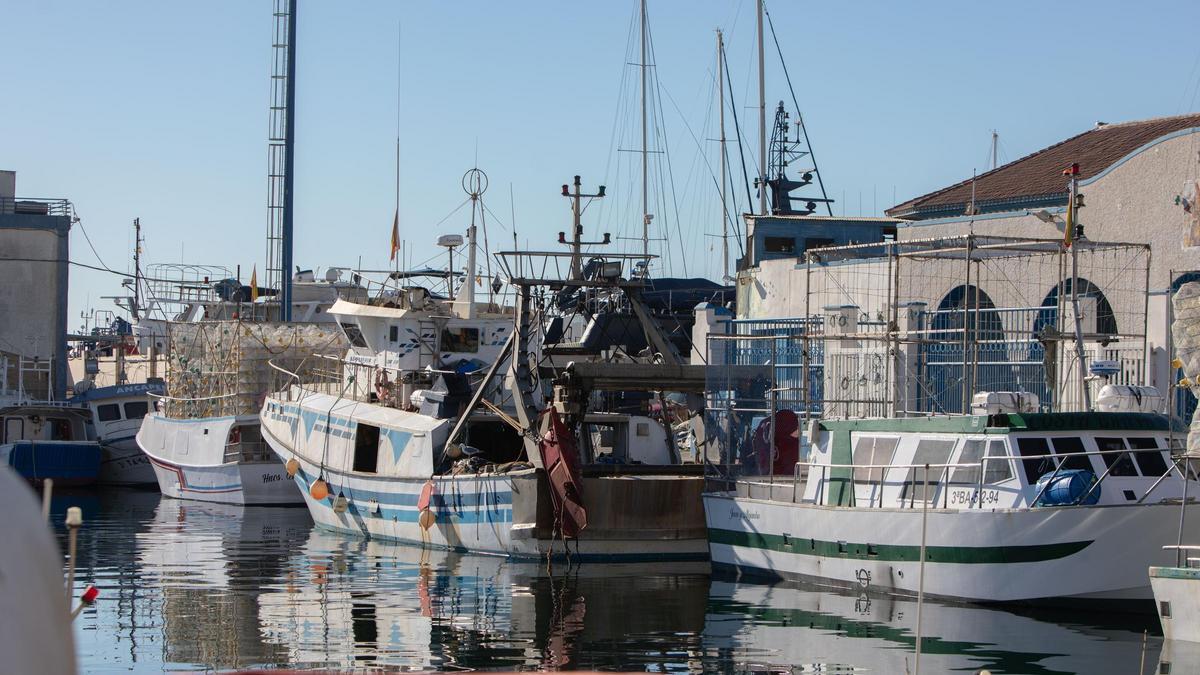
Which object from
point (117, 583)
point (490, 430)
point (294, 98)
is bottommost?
point (117, 583)

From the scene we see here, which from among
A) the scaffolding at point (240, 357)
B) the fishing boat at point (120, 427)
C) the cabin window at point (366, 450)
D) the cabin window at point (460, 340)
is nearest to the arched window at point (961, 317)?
the cabin window at point (460, 340)

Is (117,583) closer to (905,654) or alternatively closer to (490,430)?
(490,430)

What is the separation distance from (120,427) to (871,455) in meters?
33.3

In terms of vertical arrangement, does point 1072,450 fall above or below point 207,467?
above

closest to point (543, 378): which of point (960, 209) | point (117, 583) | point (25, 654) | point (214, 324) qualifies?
point (117, 583)

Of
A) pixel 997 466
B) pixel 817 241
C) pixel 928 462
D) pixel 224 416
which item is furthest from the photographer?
pixel 817 241

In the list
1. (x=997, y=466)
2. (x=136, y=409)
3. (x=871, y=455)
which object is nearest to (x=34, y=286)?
(x=136, y=409)

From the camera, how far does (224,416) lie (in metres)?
40.7

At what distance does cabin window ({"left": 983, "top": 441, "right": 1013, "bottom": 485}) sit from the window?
26.9 metres

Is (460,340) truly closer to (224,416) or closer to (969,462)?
(224,416)

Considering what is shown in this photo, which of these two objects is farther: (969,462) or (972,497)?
(969,462)

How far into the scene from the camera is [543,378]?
26625mm

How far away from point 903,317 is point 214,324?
2087 centimetres

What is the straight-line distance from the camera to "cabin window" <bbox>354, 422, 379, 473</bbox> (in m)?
30.0
